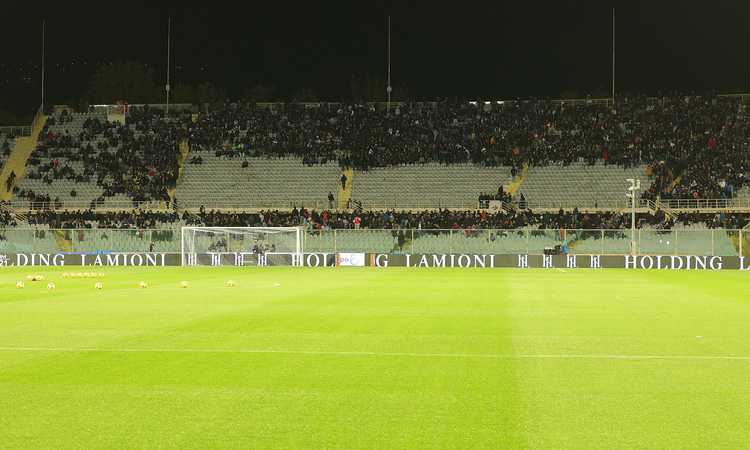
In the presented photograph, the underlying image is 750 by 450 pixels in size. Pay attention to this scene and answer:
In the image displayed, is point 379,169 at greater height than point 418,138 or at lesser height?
lesser

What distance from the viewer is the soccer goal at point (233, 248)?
50.1m

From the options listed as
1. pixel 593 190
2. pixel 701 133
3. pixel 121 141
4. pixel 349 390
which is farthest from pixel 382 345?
pixel 121 141

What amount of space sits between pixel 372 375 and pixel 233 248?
41.1 m

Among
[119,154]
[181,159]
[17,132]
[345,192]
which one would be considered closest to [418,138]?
[345,192]

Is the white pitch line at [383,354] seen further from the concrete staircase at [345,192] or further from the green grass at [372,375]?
the concrete staircase at [345,192]

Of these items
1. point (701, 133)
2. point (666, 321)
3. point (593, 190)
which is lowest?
point (666, 321)

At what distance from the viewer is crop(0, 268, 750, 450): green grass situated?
23.9 ft

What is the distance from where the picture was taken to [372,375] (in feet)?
33.6

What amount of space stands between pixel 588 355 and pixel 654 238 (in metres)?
36.7

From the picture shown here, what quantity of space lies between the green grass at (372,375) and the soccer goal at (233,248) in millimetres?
29319

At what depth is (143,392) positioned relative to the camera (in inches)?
357

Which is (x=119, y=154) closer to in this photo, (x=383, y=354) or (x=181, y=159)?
(x=181, y=159)

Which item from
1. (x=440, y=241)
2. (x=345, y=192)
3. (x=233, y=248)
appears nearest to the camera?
(x=440, y=241)

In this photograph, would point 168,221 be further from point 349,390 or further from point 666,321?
point 349,390
